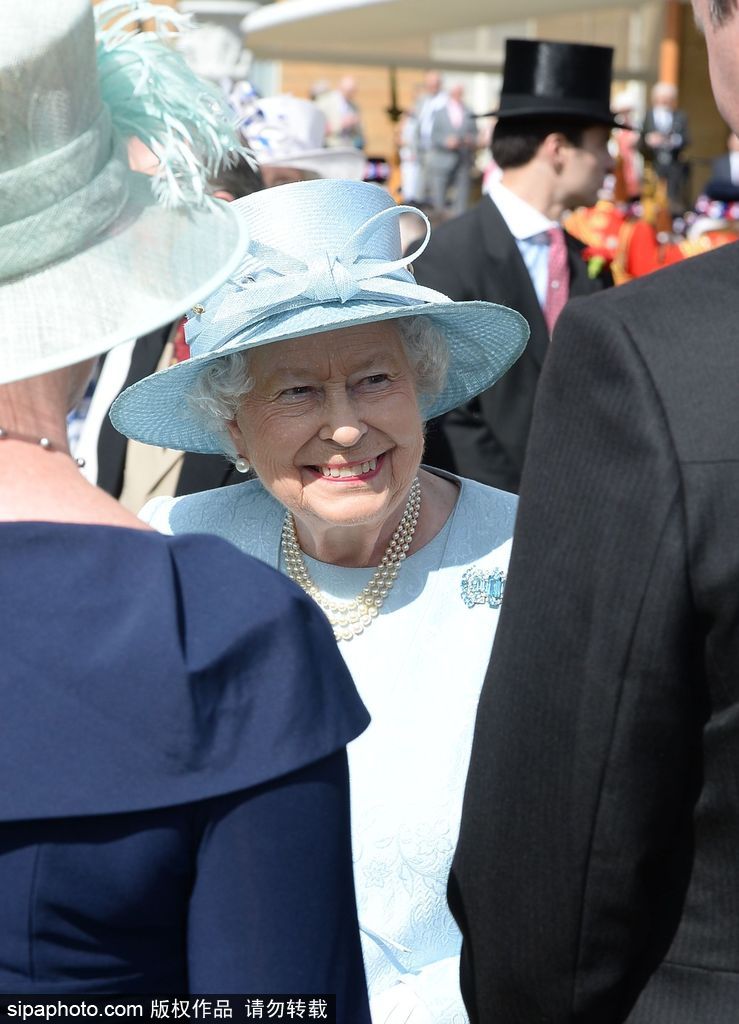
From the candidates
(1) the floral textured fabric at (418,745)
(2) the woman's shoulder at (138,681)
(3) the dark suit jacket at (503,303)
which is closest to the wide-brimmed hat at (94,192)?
(2) the woman's shoulder at (138,681)

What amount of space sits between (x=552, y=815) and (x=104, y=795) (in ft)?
1.55

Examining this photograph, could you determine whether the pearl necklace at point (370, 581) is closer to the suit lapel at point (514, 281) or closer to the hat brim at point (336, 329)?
the hat brim at point (336, 329)

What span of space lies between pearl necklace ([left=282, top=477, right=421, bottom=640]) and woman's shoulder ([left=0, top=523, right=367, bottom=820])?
4.12 ft

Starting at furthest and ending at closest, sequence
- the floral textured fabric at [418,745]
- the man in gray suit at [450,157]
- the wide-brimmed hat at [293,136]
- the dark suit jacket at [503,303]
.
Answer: the man in gray suit at [450,157] < the wide-brimmed hat at [293,136] < the dark suit jacket at [503,303] < the floral textured fabric at [418,745]

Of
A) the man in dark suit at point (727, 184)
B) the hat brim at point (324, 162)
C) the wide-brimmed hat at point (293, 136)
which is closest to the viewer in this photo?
the wide-brimmed hat at point (293, 136)

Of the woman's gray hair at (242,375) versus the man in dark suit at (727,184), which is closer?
the woman's gray hair at (242,375)

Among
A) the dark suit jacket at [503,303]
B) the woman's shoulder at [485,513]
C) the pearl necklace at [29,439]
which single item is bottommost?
the dark suit jacket at [503,303]

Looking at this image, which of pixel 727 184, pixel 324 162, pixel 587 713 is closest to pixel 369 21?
pixel 727 184

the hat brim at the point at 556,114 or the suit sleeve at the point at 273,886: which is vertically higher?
the suit sleeve at the point at 273,886

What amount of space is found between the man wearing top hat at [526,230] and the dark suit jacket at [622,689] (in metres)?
3.42

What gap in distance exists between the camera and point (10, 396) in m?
1.34

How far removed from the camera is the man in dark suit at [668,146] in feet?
66.1

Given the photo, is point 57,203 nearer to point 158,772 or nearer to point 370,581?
point 158,772

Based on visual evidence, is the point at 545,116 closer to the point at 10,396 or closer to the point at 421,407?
the point at 421,407
